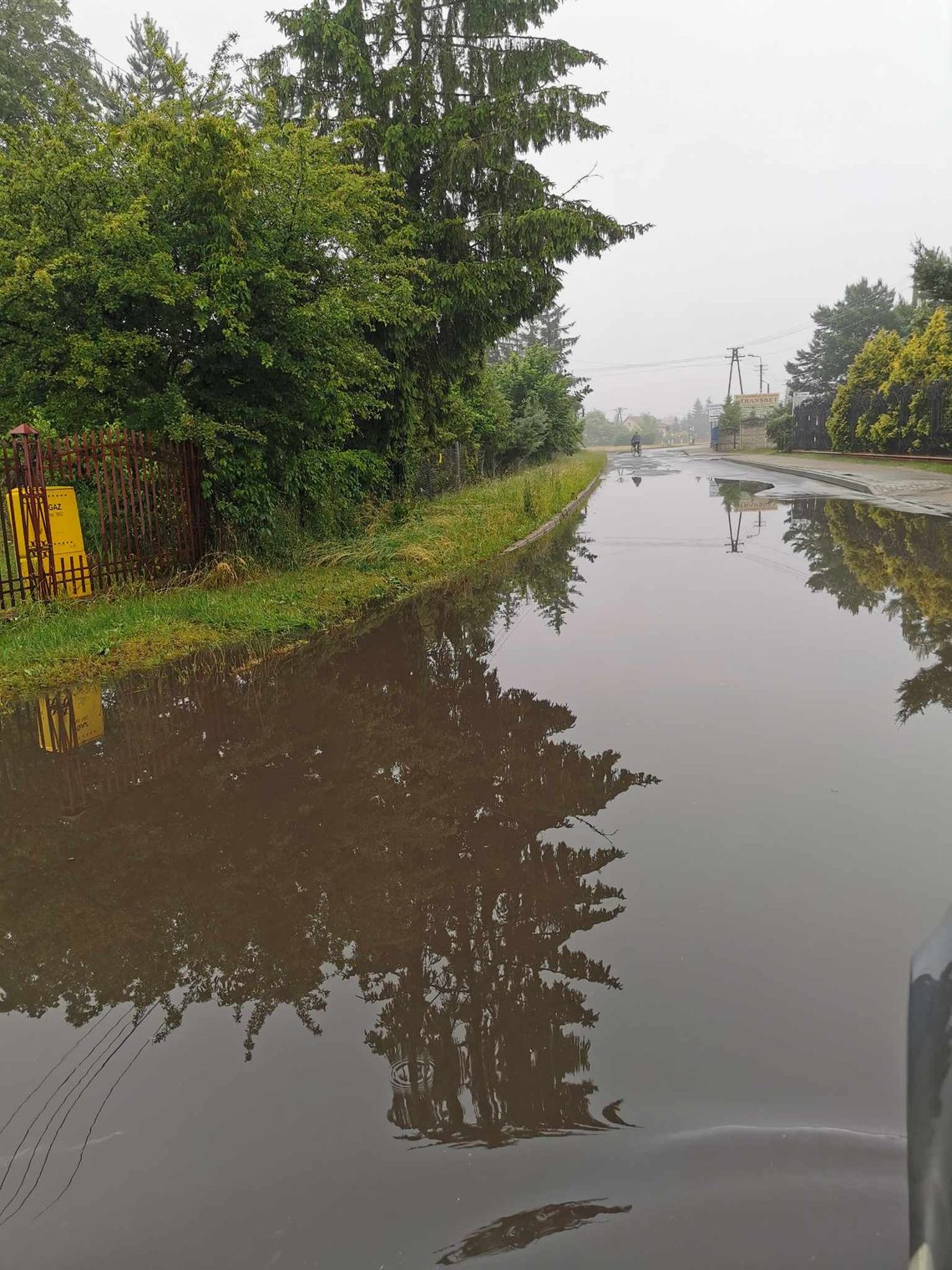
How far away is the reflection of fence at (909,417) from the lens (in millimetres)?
30141

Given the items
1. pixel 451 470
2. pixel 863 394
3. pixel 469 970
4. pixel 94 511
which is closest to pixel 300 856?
pixel 469 970

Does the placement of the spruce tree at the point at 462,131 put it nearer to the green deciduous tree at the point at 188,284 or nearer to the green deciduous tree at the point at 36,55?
the green deciduous tree at the point at 188,284

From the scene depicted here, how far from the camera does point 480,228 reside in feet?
51.6

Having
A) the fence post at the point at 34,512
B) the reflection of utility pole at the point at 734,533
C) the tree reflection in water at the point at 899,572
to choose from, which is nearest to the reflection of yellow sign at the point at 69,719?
the fence post at the point at 34,512

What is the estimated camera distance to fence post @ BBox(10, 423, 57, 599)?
9.16m

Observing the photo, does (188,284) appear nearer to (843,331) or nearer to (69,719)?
(69,719)

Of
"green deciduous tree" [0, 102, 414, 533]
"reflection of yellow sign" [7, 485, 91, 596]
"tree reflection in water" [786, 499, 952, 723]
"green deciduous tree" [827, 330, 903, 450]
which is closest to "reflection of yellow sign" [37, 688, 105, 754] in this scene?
"reflection of yellow sign" [7, 485, 91, 596]

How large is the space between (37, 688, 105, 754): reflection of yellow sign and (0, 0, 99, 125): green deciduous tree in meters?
28.3

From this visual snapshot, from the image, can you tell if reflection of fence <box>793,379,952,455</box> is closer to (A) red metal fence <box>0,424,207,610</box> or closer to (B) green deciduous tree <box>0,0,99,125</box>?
(A) red metal fence <box>0,424,207,610</box>

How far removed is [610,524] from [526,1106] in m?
18.1

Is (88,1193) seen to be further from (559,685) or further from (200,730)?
(559,685)

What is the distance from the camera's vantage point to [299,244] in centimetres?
1062

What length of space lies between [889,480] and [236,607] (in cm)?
2388

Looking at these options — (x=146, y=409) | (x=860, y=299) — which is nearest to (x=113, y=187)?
(x=146, y=409)
